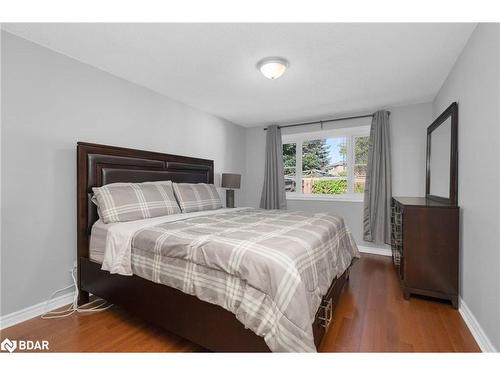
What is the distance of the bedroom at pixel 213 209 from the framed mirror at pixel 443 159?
0.08ft

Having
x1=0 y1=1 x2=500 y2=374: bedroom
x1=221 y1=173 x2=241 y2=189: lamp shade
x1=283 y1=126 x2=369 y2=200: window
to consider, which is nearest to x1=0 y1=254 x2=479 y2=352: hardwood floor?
x1=0 y1=1 x2=500 y2=374: bedroom

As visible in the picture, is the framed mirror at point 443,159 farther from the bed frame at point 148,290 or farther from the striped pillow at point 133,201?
the striped pillow at point 133,201

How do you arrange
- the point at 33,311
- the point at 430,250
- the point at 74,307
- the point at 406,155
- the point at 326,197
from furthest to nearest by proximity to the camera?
1. the point at 326,197
2. the point at 406,155
3. the point at 430,250
4. the point at 74,307
5. the point at 33,311

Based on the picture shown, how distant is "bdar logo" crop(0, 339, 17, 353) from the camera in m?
1.59

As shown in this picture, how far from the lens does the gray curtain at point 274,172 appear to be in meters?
4.43

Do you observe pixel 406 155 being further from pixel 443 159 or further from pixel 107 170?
pixel 107 170

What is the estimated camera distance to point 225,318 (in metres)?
1.34

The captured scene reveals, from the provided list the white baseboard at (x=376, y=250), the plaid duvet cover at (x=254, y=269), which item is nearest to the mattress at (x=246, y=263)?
the plaid duvet cover at (x=254, y=269)

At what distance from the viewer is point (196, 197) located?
2.92 meters

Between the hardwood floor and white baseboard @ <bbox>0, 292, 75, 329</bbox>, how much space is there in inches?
2.1

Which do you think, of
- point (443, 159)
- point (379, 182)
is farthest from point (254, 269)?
point (379, 182)

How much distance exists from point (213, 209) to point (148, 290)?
150 cm
